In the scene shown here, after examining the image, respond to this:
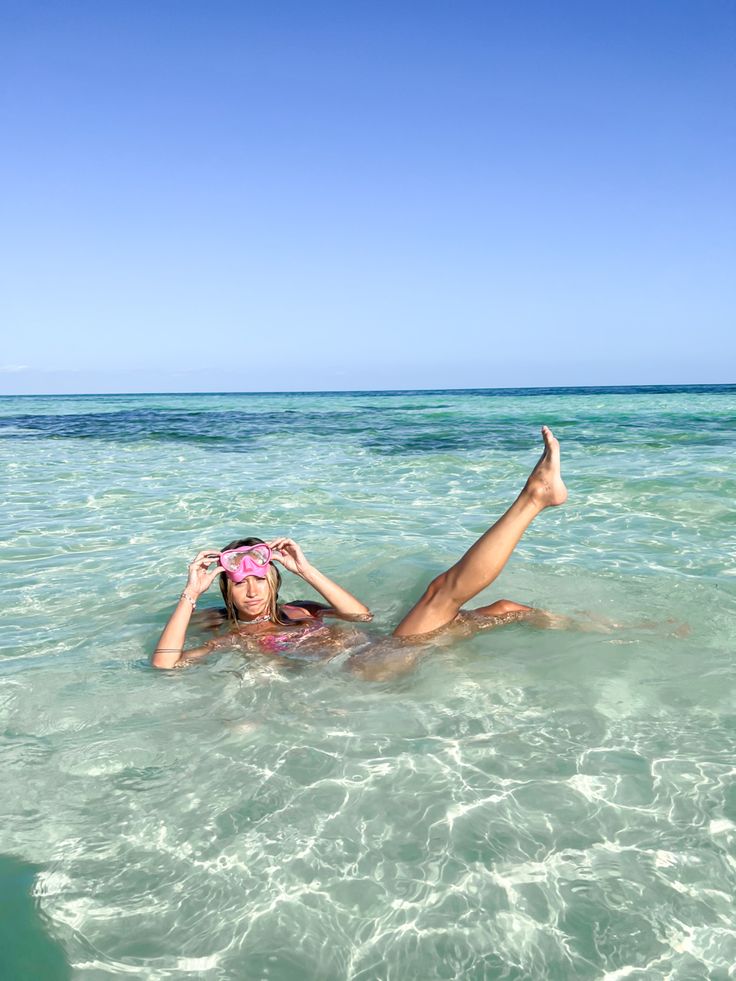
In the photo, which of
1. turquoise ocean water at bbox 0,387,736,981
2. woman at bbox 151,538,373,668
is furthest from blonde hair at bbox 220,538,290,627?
turquoise ocean water at bbox 0,387,736,981

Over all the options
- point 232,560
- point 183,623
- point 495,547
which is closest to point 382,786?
point 495,547

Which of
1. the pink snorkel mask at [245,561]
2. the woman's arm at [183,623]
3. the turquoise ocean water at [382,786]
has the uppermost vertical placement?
the pink snorkel mask at [245,561]

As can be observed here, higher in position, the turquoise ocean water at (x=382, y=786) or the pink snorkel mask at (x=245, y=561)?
the pink snorkel mask at (x=245, y=561)

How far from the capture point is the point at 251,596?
4918 mm

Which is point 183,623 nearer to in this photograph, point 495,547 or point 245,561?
point 245,561

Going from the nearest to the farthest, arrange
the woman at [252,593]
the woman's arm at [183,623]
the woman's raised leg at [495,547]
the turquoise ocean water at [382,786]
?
the turquoise ocean water at [382,786]
the woman's raised leg at [495,547]
the woman's arm at [183,623]
the woman at [252,593]

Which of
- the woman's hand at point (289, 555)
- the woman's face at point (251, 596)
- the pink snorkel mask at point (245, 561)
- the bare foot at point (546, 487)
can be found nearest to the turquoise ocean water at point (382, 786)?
the woman's face at point (251, 596)

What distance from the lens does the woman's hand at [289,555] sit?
4.93 meters

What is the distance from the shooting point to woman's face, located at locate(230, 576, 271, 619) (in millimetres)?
4906

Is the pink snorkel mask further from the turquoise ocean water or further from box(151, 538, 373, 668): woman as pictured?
the turquoise ocean water

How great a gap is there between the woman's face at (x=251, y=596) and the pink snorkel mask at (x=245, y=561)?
0.04 meters

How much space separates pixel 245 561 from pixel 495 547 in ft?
5.46

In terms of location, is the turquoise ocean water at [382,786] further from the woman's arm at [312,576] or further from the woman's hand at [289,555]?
the woman's hand at [289,555]

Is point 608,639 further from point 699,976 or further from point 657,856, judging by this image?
point 699,976
